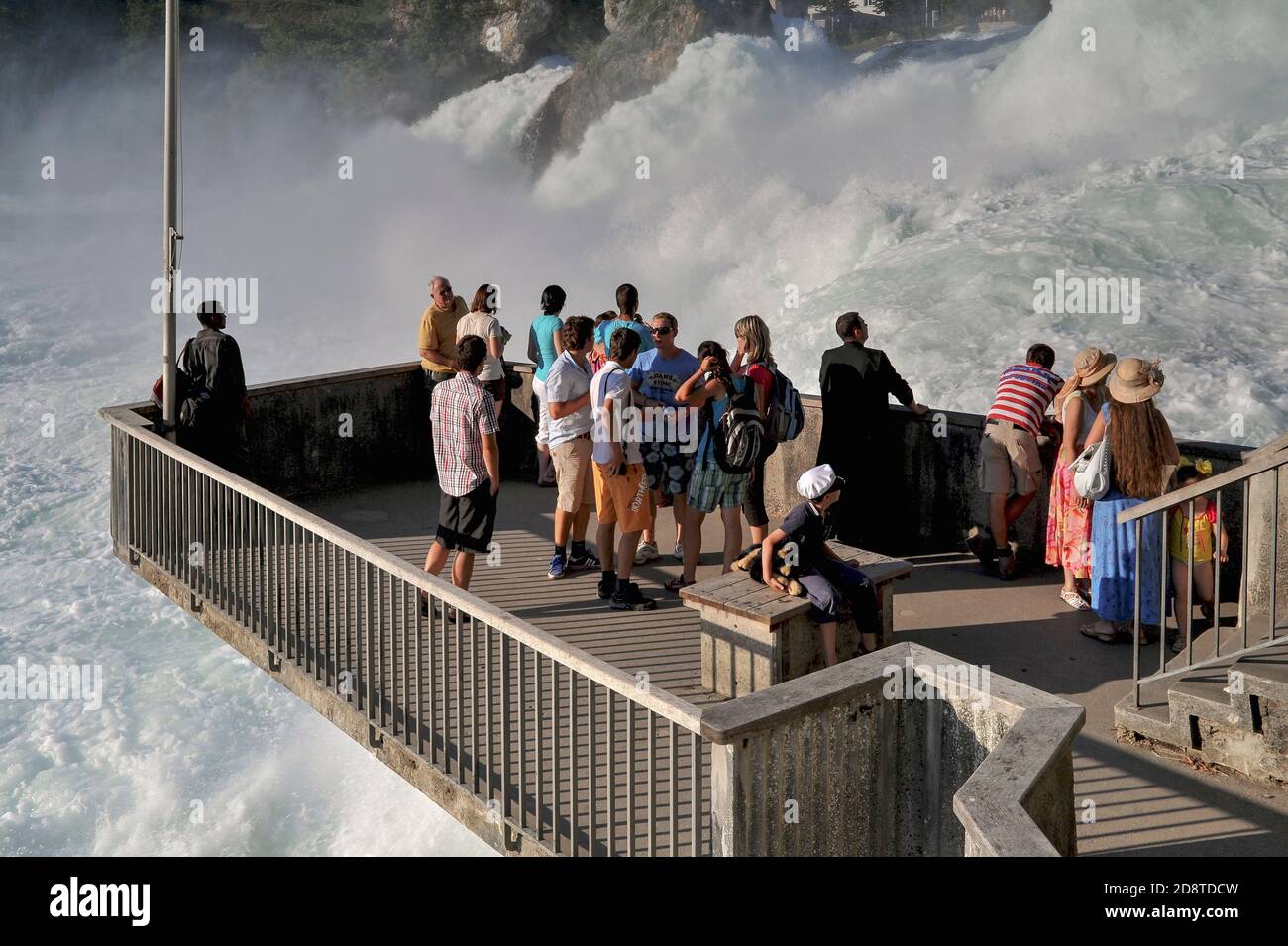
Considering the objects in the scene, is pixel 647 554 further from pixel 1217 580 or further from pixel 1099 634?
pixel 1217 580

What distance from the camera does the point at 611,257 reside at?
4909 centimetres

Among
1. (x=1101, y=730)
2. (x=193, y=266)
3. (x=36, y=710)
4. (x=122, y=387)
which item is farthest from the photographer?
(x=193, y=266)

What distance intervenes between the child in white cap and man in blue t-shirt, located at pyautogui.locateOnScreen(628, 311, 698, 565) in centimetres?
151

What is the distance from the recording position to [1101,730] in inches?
293

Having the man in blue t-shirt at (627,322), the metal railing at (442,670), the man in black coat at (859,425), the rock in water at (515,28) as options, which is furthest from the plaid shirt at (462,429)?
the rock in water at (515,28)

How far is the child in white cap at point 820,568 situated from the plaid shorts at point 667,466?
5.01 feet

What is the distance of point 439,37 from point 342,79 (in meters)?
4.92

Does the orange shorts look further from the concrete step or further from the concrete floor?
the concrete step

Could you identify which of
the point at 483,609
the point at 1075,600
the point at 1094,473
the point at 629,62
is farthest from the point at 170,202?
the point at 629,62

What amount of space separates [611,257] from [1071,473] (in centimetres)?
4089

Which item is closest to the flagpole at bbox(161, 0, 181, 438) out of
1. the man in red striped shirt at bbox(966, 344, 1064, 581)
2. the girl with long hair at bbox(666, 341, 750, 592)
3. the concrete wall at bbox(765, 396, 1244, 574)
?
the girl with long hair at bbox(666, 341, 750, 592)

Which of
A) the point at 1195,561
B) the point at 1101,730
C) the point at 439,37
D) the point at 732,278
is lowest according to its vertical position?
the point at 1101,730
